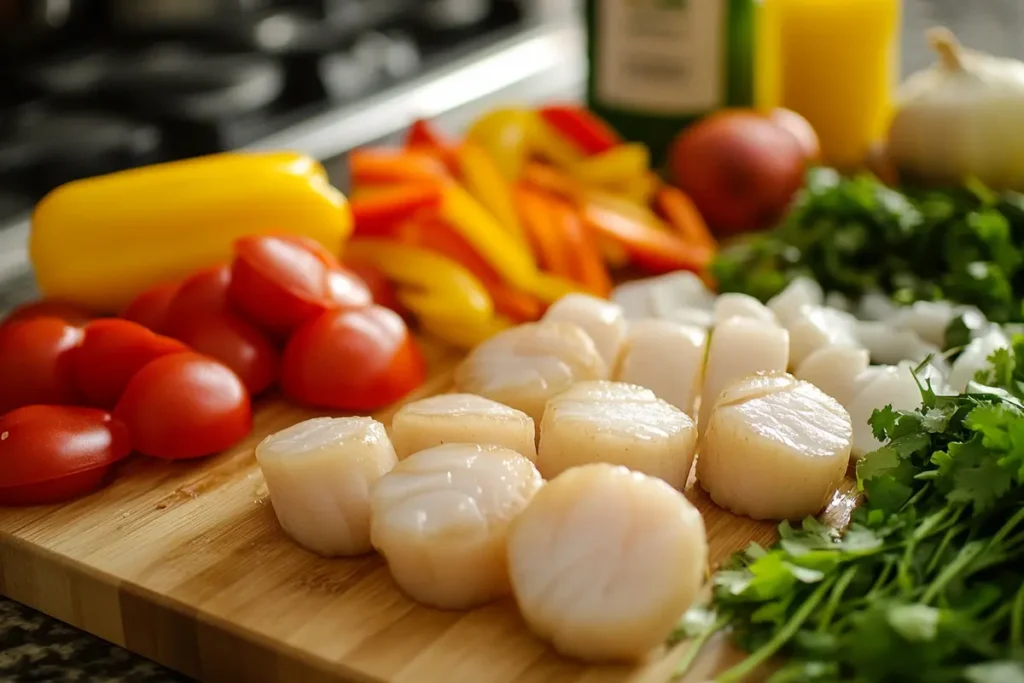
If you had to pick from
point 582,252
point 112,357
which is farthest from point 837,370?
point 112,357

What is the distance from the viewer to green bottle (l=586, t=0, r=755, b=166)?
83.3 inches

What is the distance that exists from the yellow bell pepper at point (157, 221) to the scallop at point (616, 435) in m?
0.63

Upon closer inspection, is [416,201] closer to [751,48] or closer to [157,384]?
[157,384]

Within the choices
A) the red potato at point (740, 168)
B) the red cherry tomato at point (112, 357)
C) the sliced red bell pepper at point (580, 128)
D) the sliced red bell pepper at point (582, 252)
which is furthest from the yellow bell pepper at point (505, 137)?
the red cherry tomato at point (112, 357)

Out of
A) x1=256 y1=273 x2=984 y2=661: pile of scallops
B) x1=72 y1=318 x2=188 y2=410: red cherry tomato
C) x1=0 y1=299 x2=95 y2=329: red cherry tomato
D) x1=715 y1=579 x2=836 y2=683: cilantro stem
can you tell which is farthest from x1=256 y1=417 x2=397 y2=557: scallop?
x1=0 y1=299 x2=95 y2=329: red cherry tomato

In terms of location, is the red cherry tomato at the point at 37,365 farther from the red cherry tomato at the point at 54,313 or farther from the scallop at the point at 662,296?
the scallop at the point at 662,296

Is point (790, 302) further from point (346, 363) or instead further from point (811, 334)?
point (346, 363)

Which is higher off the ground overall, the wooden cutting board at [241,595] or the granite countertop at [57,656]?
the wooden cutting board at [241,595]

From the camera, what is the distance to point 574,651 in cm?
100

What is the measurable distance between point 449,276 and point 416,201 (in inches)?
6.9

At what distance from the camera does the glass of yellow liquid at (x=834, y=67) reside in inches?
84.0

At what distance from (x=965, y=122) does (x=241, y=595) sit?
1409 millimetres

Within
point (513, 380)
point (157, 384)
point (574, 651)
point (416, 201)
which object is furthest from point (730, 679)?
point (416, 201)

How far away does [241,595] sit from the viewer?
3.66 feet
